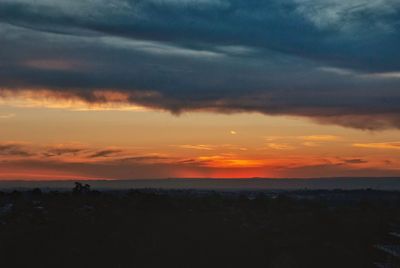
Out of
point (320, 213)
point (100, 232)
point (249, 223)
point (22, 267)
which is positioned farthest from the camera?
point (320, 213)

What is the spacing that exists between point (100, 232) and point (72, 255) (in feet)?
15.8

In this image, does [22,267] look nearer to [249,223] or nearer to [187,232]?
[187,232]

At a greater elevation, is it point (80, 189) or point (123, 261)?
point (80, 189)

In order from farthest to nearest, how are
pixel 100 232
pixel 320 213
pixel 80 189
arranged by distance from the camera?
pixel 80 189
pixel 320 213
pixel 100 232

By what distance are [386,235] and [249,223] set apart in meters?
8.49

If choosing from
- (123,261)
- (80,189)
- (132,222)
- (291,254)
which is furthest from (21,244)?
(80,189)

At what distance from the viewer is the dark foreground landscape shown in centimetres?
3606

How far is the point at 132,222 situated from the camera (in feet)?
144

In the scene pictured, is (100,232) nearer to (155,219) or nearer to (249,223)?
(155,219)

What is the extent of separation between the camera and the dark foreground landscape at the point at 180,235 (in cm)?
3606

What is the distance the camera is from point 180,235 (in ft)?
135

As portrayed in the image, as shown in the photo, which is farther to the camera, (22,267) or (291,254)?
(291,254)

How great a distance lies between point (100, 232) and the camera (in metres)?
40.6

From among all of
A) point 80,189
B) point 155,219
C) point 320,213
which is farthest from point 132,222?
point 80,189
